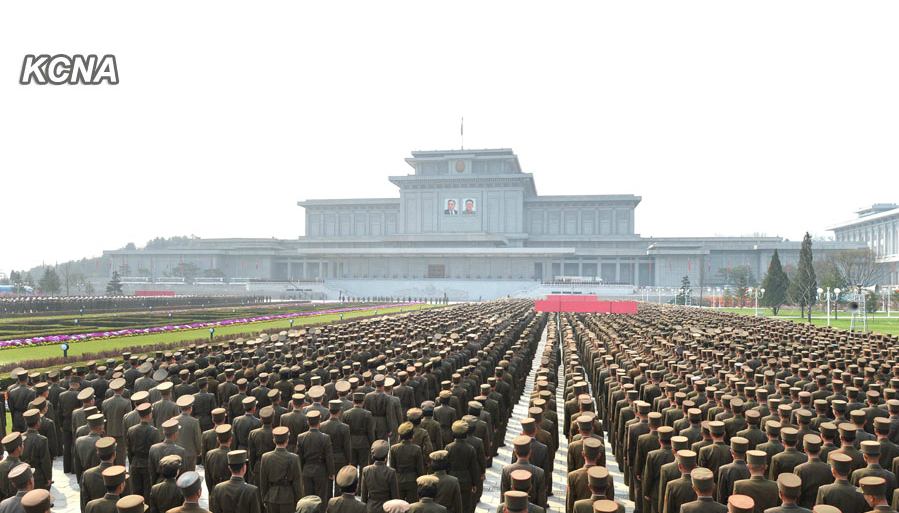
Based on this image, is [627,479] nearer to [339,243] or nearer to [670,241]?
[670,241]

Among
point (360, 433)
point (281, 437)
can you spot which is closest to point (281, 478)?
point (281, 437)

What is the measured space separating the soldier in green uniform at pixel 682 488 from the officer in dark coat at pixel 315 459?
148 inches

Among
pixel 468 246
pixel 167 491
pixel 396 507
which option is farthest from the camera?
pixel 468 246

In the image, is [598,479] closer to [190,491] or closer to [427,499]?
[427,499]

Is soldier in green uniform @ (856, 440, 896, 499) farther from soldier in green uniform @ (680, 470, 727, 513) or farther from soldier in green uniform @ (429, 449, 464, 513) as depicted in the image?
soldier in green uniform @ (429, 449, 464, 513)

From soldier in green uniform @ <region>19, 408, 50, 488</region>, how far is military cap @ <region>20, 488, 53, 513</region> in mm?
3167

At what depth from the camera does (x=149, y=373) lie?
10.8m

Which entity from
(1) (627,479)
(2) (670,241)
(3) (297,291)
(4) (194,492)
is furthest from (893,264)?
(4) (194,492)

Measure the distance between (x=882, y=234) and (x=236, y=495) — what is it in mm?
116854

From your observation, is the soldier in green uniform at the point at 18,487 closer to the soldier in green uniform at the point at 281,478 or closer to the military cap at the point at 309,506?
the soldier in green uniform at the point at 281,478

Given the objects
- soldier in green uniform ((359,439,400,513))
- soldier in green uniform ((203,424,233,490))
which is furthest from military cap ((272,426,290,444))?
soldier in green uniform ((359,439,400,513))

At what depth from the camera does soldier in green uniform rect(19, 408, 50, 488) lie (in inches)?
265

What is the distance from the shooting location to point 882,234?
94188 mm

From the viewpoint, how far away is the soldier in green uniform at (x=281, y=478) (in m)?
5.89
